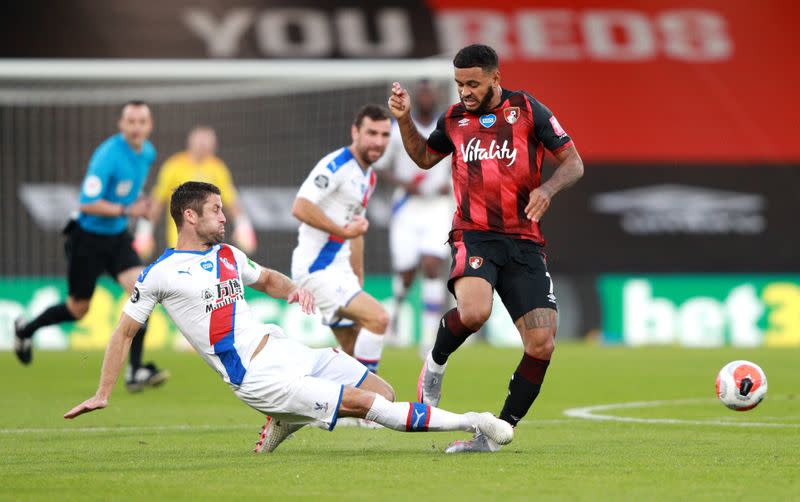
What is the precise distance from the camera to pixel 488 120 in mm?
7594

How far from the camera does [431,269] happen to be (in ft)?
51.4

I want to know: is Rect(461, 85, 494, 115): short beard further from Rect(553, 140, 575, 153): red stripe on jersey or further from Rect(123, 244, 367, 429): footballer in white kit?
Rect(123, 244, 367, 429): footballer in white kit

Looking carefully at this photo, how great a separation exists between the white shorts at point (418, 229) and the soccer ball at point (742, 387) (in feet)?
25.2

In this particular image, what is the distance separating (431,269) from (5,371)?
4.68m

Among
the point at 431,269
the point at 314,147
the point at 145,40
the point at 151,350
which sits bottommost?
the point at 151,350

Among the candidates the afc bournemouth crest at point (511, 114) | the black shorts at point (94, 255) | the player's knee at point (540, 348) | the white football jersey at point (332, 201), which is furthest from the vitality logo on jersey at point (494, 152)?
the black shorts at point (94, 255)

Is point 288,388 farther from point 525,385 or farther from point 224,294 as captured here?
point 525,385

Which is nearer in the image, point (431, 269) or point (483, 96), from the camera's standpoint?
point (483, 96)

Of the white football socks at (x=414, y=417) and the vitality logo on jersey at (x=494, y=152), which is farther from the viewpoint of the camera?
the vitality logo on jersey at (x=494, y=152)

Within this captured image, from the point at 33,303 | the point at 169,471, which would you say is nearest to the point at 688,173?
the point at 33,303

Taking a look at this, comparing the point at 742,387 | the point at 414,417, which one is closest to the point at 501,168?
the point at 414,417

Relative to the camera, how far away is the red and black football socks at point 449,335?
24.9 ft

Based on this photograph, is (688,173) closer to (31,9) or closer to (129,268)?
(31,9)

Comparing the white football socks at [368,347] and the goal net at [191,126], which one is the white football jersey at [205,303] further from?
the goal net at [191,126]
